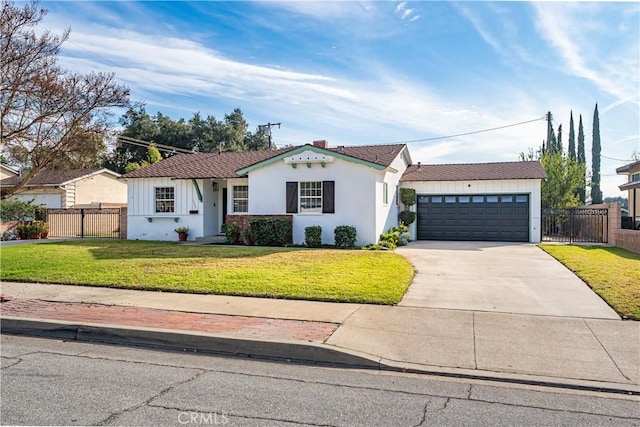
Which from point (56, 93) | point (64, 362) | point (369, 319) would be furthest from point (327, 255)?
point (64, 362)

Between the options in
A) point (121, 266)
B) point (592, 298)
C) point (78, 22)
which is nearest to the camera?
point (592, 298)

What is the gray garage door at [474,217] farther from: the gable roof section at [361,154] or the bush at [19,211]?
the bush at [19,211]

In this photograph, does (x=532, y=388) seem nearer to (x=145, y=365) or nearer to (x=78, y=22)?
(x=145, y=365)

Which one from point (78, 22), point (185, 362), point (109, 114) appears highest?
point (78, 22)

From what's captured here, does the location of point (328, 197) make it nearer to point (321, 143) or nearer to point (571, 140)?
point (321, 143)

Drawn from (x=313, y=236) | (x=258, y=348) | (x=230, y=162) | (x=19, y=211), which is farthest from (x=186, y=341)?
(x=19, y=211)

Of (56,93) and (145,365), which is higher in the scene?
(56,93)

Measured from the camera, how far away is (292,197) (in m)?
18.7

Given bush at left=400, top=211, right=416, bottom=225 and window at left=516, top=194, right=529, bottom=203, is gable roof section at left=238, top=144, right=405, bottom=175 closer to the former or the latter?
bush at left=400, top=211, right=416, bottom=225

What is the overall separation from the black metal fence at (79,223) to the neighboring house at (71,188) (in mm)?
2856

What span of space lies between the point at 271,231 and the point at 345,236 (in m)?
3.03

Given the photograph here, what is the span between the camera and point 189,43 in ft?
44.6

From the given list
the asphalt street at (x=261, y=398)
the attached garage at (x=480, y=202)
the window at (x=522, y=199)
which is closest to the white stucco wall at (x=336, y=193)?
the attached garage at (x=480, y=202)

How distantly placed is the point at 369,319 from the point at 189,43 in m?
10.3
